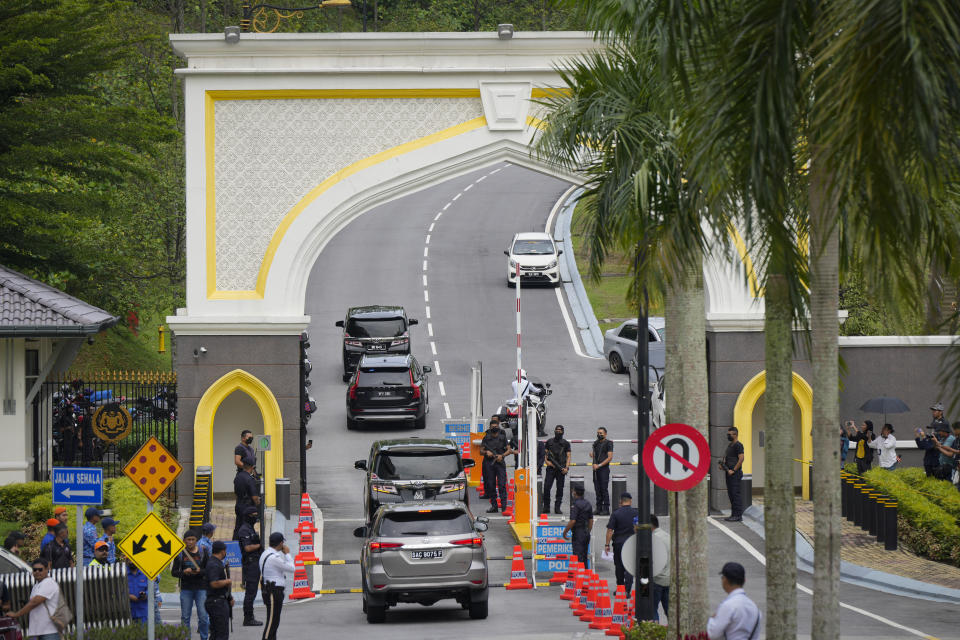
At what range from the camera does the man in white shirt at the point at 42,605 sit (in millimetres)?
13758

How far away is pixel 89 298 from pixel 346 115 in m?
12.1

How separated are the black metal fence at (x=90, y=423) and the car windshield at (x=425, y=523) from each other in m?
7.37

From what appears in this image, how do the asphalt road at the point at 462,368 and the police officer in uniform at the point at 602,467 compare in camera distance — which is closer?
the asphalt road at the point at 462,368

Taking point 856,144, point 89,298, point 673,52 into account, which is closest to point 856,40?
point 856,144

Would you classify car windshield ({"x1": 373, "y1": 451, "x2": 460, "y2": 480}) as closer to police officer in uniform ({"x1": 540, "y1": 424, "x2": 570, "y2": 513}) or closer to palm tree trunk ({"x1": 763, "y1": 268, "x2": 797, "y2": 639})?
police officer in uniform ({"x1": 540, "y1": 424, "x2": 570, "y2": 513})

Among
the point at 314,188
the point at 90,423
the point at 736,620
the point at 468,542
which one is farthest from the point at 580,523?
the point at 90,423

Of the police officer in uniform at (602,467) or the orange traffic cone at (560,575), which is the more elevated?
the police officer in uniform at (602,467)

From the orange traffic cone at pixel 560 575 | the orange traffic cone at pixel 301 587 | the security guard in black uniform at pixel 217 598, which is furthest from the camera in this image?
the orange traffic cone at pixel 560 575

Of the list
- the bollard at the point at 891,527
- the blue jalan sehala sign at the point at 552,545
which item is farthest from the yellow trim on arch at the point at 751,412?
the blue jalan sehala sign at the point at 552,545

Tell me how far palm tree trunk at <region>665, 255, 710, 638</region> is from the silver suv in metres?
2.97

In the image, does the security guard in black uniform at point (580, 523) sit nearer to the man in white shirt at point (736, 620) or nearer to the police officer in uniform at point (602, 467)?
the police officer in uniform at point (602, 467)

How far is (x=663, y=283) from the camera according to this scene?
541 inches

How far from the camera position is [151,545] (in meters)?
13.7

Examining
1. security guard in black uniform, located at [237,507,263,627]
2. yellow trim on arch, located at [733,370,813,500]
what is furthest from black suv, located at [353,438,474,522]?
yellow trim on arch, located at [733,370,813,500]
